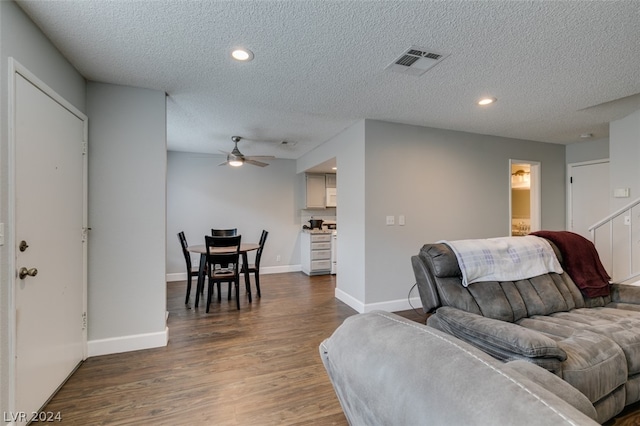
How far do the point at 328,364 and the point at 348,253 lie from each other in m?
3.04

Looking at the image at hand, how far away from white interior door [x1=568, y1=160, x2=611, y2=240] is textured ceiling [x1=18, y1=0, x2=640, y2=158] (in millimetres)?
1386

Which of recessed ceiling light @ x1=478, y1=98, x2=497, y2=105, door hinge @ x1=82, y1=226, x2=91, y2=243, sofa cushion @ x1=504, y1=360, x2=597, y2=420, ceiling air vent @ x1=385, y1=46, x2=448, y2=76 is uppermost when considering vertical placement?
recessed ceiling light @ x1=478, y1=98, x2=497, y2=105

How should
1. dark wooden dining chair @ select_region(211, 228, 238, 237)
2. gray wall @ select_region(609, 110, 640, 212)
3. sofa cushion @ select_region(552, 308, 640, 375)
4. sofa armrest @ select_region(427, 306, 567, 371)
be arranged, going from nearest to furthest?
sofa armrest @ select_region(427, 306, 567, 371)
sofa cushion @ select_region(552, 308, 640, 375)
gray wall @ select_region(609, 110, 640, 212)
dark wooden dining chair @ select_region(211, 228, 238, 237)

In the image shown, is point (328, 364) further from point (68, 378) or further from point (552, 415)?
point (68, 378)

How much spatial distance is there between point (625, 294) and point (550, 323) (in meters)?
1.01

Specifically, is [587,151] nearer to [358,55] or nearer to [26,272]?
[358,55]

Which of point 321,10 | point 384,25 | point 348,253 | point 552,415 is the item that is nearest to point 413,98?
point 384,25

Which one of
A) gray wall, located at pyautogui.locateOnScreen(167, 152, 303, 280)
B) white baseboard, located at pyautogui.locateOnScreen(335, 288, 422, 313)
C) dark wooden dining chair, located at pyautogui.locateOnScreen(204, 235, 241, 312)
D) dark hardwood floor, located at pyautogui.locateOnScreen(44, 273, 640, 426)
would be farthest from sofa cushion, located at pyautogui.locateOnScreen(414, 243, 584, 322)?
gray wall, located at pyautogui.locateOnScreen(167, 152, 303, 280)

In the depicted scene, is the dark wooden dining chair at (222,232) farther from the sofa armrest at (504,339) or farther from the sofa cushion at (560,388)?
the sofa cushion at (560,388)

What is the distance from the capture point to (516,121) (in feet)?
12.1

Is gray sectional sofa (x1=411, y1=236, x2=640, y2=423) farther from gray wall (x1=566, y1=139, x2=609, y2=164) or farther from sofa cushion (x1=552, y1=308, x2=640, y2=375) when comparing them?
gray wall (x1=566, y1=139, x2=609, y2=164)

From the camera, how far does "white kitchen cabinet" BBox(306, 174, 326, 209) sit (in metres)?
6.18

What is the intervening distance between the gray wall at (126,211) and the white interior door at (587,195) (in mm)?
6107

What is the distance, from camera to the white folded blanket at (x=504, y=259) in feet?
6.93
